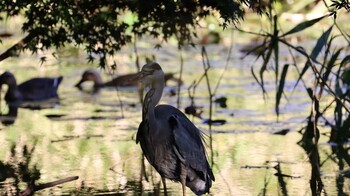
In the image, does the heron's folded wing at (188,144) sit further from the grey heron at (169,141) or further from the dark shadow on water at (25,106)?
the dark shadow on water at (25,106)

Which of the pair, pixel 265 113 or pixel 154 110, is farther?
pixel 265 113

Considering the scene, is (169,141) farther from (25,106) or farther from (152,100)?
(25,106)

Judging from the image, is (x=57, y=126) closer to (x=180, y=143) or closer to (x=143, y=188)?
(x=143, y=188)

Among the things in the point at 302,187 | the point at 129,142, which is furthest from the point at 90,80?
the point at 302,187

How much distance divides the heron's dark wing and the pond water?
81cm

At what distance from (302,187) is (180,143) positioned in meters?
1.65

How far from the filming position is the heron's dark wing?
810 cm

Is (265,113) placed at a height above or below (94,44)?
below

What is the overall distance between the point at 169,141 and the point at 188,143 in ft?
0.52

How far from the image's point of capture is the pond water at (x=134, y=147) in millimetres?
9297

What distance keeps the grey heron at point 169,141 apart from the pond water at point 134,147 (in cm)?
73

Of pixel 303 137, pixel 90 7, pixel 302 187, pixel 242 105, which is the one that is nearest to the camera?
→ pixel 302 187

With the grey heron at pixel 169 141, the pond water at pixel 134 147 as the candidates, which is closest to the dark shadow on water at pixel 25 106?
the pond water at pixel 134 147

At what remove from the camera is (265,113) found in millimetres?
14188
